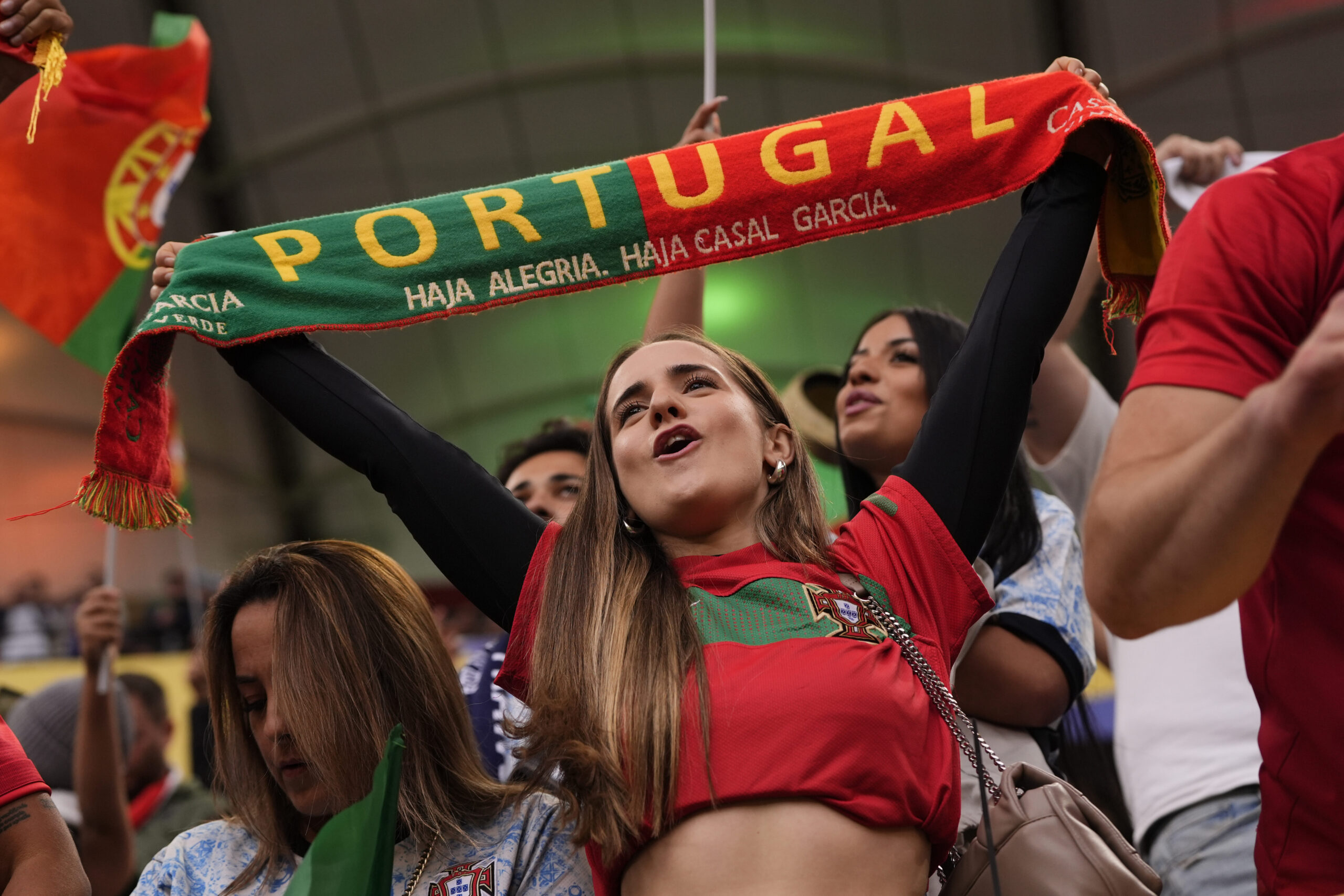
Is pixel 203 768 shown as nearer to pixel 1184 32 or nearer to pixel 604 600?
pixel 604 600

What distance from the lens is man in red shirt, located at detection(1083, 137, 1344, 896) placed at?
1.18 meters

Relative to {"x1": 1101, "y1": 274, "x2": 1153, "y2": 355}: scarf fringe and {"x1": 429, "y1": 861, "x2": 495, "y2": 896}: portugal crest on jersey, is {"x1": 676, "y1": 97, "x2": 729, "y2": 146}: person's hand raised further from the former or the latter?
{"x1": 429, "y1": 861, "x2": 495, "y2": 896}: portugal crest on jersey

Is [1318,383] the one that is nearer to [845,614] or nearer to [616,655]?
[845,614]

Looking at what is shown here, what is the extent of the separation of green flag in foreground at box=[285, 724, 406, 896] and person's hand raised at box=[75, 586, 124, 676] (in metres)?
2.06

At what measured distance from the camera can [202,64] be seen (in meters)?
3.86

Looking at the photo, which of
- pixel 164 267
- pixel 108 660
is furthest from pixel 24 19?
pixel 108 660

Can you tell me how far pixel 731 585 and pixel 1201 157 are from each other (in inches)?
61.7

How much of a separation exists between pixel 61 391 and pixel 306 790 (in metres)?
12.2

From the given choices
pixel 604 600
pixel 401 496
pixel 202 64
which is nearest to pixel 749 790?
pixel 604 600

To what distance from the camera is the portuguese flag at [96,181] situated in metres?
3.36

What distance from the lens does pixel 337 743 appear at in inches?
81.7

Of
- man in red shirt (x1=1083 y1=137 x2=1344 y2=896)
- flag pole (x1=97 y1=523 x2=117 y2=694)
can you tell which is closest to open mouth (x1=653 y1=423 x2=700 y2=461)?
man in red shirt (x1=1083 y1=137 x2=1344 y2=896)

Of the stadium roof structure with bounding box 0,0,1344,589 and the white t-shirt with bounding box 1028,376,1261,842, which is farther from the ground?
the stadium roof structure with bounding box 0,0,1344,589

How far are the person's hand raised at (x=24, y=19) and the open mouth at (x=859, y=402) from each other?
5.33ft
